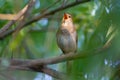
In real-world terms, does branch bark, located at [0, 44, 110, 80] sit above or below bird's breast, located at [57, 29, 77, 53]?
above

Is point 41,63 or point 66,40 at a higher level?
point 41,63

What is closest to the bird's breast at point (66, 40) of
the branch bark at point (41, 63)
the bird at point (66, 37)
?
the bird at point (66, 37)

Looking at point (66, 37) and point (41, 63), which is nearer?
point (41, 63)

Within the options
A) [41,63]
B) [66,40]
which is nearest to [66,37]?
[66,40]

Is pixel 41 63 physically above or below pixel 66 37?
above

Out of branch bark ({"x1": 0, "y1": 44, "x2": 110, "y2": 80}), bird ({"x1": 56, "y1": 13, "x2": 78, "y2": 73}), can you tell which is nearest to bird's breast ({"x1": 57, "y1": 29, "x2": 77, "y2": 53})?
bird ({"x1": 56, "y1": 13, "x2": 78, "y2": 73})

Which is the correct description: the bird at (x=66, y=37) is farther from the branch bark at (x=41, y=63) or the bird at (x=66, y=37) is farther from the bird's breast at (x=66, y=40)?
the branch bark at (x=41, y=63)

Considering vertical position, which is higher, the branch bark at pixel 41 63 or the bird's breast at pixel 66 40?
the branch bark at pixel 41 63

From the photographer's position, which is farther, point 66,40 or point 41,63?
point 66,40

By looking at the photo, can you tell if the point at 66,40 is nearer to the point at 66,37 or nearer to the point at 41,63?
the point at 66,37

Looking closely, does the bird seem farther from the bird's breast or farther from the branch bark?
the branch bark

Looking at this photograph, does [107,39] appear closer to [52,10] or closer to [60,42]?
[52,10]

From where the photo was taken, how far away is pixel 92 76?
750mm

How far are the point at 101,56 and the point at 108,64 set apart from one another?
25 millimetres
